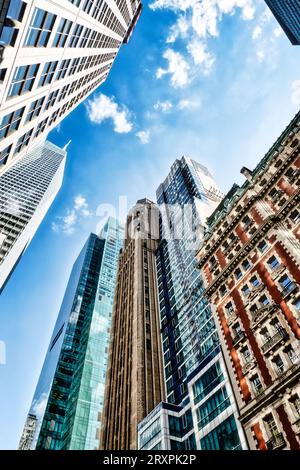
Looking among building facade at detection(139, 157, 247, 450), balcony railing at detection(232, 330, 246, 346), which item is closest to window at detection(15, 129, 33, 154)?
building facade at detection(139, 157, 247, 450)

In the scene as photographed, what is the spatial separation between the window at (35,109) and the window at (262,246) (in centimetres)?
3264

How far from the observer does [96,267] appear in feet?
504

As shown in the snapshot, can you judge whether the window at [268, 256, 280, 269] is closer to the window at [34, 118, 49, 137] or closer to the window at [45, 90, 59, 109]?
the window at [45, 90, 59, 109]

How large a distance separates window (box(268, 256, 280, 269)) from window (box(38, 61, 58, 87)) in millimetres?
33817

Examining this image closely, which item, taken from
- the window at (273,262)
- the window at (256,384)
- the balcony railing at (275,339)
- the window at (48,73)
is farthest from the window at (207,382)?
the window at (48,73)

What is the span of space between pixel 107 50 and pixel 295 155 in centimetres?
5332

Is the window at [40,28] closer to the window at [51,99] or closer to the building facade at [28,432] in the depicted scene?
the window at [51,99]

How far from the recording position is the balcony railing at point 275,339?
3141 centimetres

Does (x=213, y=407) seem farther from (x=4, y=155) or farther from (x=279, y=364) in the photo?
(x=4, y=155)

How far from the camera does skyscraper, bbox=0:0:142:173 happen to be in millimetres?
28359

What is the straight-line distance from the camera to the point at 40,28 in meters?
32.8
